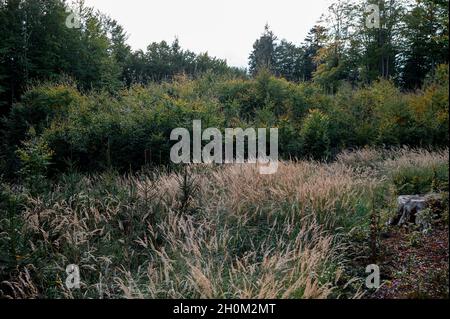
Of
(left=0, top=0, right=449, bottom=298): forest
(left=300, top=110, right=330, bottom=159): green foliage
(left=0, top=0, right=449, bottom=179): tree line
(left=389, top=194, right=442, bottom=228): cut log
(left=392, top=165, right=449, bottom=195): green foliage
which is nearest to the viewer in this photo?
(left=0, top=0, right=449, bottom=298): forest

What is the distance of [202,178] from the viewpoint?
6.72 metres

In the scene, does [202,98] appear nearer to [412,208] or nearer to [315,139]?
[315,139]

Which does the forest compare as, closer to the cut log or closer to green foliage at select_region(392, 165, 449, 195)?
green foliage at select_region(392, 165, 449, 195)

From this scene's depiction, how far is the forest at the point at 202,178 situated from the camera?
11.7 feet

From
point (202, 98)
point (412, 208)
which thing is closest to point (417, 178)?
point (412, 208)

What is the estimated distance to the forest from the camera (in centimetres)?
355

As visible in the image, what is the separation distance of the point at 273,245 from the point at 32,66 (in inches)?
912

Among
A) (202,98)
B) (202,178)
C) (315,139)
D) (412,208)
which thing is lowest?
(412,208)

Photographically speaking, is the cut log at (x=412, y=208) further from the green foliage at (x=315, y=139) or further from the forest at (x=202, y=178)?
the green foliage at (x=315, y=139)

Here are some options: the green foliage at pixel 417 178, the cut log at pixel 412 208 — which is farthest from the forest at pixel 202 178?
the cut log at pixel 412 208

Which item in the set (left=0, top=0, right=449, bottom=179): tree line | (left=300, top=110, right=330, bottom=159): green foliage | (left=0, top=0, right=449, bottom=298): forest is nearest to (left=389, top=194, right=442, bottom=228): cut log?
(left=0, top=0, right=449, bottom=298): forest

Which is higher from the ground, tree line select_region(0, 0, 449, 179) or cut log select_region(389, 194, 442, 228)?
tree line select_region(0, 0, 449, 179)

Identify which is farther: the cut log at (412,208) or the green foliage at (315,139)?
the green foliage at (315,139)
